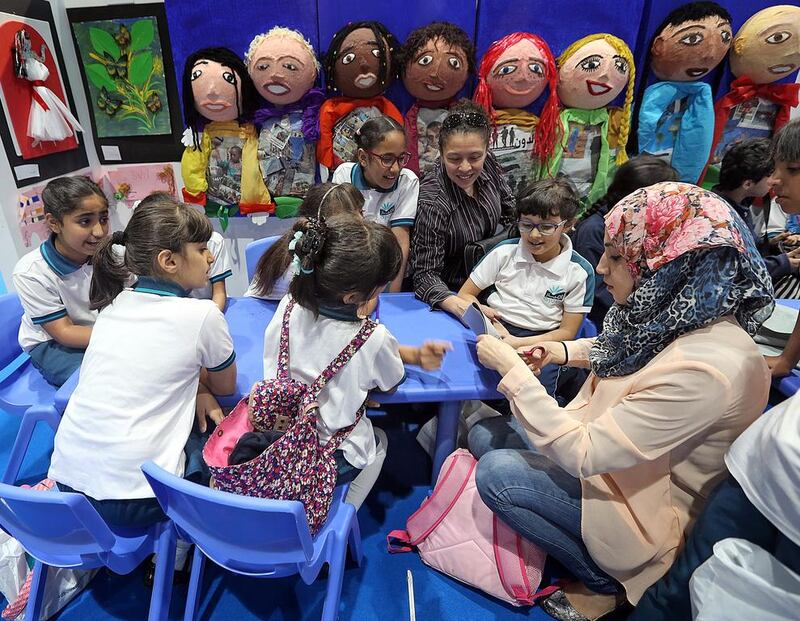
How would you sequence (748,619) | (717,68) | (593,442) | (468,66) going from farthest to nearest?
(717,68)
(468,66)
(593,442)
(748,619)

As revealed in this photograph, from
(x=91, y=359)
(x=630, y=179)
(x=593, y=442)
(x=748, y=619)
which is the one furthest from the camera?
(x=630, y=179)

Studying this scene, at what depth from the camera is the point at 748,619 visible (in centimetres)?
75

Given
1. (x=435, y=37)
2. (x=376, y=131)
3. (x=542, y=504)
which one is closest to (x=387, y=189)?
(x=376, y=131)

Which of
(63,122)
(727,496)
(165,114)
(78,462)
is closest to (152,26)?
(165,114)

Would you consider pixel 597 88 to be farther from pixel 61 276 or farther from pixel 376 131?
pixel 61 276

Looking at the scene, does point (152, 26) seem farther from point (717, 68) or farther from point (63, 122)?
point (717, 68)

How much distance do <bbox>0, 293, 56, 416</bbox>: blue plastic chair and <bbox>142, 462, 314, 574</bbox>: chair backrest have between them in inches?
33.6

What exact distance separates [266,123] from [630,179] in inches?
65.5

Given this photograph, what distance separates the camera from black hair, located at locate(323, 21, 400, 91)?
2.00 metres

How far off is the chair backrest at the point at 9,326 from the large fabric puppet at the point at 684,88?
2753mm

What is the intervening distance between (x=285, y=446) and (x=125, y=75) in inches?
95.3

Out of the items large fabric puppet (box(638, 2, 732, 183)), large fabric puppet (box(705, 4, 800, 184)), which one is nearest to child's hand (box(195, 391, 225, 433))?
large fabric puppet (box(638, 2, 732, 183))

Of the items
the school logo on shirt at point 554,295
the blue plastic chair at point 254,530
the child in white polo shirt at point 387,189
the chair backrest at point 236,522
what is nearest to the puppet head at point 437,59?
the child in white polo shirt at point 387,189

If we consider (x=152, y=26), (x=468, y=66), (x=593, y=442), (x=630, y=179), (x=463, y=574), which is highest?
(x=152, y=26)
